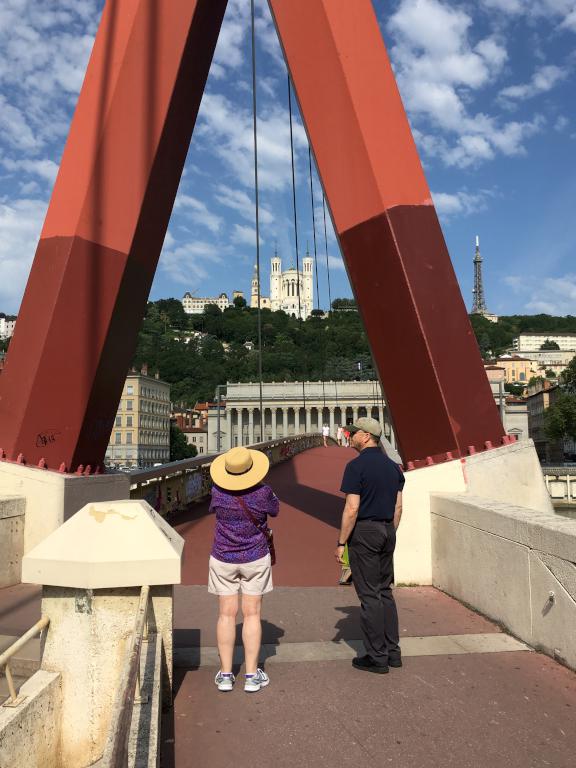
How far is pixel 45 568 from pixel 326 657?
197cm

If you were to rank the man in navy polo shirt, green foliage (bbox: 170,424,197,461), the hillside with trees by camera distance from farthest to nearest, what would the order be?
green foliage (bbox: 170,424,197,461)
the hillside with trees
the man in navy polo shirt

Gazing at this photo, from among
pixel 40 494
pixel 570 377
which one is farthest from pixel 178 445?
pixel 40 494

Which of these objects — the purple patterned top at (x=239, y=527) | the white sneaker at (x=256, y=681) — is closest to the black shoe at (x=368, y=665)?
the white sneaker at (x=256, y=681)

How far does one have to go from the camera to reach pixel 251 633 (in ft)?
11.9

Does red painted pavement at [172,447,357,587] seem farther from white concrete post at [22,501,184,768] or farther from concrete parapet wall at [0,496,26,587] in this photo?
white concrete post at [22,501,184,768]

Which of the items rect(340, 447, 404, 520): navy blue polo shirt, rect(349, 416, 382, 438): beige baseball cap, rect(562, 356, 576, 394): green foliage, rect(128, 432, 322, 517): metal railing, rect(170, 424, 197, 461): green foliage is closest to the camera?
rect(340, 447, 404, 520): navy blue polo shirt

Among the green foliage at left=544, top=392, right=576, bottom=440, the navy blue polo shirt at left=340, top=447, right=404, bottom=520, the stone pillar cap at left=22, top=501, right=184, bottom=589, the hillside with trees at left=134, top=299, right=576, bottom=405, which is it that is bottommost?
the stone pillar cap at left=22, top=501, right=184, bottom=589

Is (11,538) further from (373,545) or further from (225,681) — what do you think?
(373,545)

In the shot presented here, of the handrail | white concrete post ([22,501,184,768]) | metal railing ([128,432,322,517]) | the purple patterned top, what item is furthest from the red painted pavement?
the handrail

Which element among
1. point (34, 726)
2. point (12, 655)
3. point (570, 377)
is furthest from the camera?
point (570, 377)

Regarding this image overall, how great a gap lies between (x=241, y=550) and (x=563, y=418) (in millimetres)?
57169

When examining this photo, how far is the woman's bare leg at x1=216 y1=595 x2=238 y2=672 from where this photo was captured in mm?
3586

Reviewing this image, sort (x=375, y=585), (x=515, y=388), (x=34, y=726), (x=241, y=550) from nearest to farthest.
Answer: (x=34, y=726) < (x=241, y=550) < (x=375, y=585) < (x=515, y=388)

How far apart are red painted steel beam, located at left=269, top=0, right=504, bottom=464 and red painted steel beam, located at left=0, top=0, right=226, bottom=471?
166cm
